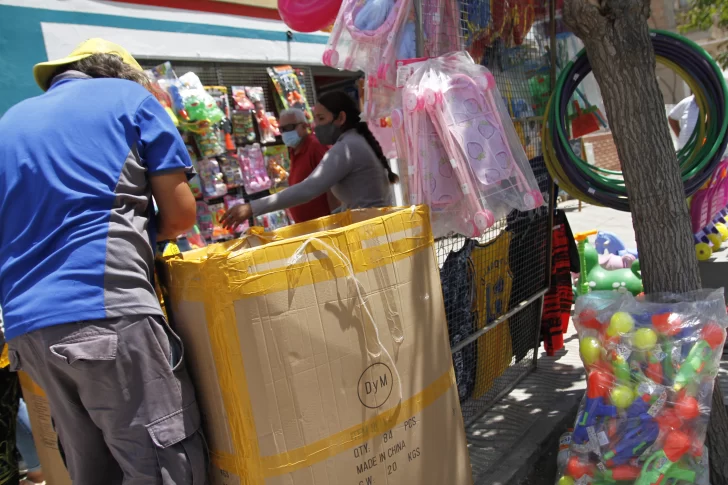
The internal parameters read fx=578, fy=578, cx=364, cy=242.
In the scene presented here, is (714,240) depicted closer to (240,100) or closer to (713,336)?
(713,336)

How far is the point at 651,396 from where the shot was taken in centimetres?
215

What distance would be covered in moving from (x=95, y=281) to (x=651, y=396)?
6.38 ft

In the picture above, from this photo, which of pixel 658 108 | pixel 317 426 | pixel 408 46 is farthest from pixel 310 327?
pixel 658 108

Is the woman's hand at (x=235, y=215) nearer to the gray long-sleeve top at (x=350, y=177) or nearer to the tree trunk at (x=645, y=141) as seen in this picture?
the gray long-sleeve top at (x=350, y=177)

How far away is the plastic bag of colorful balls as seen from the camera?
2.13 metres

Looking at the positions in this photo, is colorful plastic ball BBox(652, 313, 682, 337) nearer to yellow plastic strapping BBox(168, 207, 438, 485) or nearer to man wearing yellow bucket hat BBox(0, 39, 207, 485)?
yellow plastic strapping BBox(168, 207, 438, 485)

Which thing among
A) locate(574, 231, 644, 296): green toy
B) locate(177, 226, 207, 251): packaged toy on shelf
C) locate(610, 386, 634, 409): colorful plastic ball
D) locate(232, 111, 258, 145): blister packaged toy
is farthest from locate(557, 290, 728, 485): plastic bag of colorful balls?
locate(232, 111, 258, 145): blister packaged toy

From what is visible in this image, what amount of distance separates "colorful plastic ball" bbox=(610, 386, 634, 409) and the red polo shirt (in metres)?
2.10

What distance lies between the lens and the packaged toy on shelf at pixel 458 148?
2.32m

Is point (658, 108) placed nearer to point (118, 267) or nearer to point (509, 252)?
point (509, 252)

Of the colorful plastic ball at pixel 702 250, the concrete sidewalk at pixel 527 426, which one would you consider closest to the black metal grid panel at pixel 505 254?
the concrete sidewalk at pixel 527 426

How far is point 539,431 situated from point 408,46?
6.72 ft

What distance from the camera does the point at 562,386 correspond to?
3574mm

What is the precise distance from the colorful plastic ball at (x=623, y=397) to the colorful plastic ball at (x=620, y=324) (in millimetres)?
206
